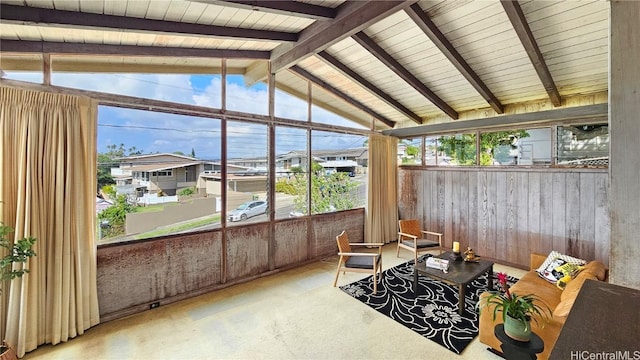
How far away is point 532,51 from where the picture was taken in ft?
8.97

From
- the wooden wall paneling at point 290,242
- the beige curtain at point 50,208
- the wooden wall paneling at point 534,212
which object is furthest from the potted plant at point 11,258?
the wooden wall paneling at point 534,212

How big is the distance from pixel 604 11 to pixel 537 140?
2.27m

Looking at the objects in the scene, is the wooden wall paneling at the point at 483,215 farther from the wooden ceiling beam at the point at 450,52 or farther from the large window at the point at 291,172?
the large window at the point at 291,172

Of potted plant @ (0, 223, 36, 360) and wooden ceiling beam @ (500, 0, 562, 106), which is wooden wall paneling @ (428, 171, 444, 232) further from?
potted plant @ (0, 223, 36, 360)

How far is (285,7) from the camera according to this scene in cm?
235

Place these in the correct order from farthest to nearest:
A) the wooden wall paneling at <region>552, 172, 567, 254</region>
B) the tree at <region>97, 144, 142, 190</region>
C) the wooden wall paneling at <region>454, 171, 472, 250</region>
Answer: the wooden wall paneling at <region>454, 171, 472, 250</region> → the wooden wall paneling at <region>552, 172, 567, 254</region> → the tree at <region>97, 144, 142, 190</region>

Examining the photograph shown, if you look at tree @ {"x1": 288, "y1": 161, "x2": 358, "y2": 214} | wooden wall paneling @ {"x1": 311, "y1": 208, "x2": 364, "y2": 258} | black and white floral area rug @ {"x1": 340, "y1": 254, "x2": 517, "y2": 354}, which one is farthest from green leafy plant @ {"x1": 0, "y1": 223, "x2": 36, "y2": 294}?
wooden wall paneling @ {"x1": 311, "y1": 208, "x2": 364, "y2": 258}

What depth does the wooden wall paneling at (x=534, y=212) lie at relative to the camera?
4215 mm

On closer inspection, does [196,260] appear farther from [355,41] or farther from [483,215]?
[483,215]

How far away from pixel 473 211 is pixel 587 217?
1.45 m

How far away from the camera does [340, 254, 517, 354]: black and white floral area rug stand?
2.66m

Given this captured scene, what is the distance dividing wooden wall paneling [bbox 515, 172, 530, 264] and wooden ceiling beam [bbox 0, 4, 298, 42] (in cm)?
427

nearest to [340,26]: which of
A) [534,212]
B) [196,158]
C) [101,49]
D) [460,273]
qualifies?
[196,158]

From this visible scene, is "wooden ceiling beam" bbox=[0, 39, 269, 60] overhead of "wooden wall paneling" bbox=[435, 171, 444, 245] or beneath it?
overhead
